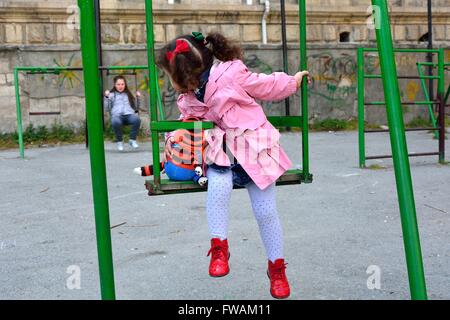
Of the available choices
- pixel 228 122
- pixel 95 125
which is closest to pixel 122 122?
pixel 228 122

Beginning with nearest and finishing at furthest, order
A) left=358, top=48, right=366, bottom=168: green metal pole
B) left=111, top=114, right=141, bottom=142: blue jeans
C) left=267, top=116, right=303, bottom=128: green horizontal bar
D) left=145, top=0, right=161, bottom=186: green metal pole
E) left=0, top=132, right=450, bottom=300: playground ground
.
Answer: left=145, top=0, right=161, bottom=186: green metal pole, left=267, top=116, right=303, bottom=128: green horizontal bar, left=0, top=132, right=450, bottom=300: playground ground, left=358, top=48, right=366, bottom=168: green metal pole, left=111, top=114, right=141, bottom=142: blue jeans

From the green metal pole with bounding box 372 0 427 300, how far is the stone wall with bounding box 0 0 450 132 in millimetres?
8337

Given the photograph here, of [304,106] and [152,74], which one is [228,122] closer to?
[304,106]

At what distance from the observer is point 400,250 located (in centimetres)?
374

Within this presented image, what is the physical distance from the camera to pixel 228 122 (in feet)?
8.91

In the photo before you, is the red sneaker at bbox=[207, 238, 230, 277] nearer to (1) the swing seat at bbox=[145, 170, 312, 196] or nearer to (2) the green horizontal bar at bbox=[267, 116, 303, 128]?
(1) the swing seat at bbox=[145, 170, 312, 196]

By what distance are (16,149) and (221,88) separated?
25.2 ft

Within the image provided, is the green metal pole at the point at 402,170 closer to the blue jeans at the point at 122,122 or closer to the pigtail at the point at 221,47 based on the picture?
the pigtail at the point at 221,47

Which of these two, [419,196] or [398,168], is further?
[419,196]

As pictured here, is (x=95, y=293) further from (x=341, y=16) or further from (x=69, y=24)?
(x=341, y=16)

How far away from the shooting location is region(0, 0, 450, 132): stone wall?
10422 mm

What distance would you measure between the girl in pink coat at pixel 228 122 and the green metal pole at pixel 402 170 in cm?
72

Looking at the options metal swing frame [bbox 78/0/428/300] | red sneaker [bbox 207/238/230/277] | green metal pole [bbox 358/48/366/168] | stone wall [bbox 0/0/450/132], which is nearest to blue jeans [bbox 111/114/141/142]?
stone wall [bbox 0/0/450/132]
